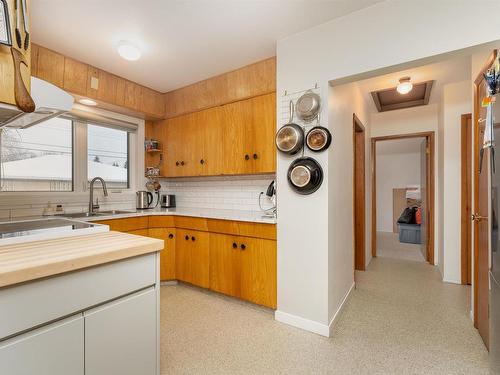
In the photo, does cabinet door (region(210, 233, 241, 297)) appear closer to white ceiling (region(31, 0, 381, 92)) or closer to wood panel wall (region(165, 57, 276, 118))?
wood panel wall (region(165, 57, 276, 118))

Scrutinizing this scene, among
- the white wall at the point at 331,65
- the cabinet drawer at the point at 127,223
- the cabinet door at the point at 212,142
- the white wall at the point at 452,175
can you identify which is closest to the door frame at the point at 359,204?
the white wall at the point at 452,175

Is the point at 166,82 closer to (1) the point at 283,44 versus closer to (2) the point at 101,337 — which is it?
(1) the point at 283,44

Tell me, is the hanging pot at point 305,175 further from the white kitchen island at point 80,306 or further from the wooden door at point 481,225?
the white kitchen island at point 80,306

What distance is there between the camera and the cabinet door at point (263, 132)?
2355mm

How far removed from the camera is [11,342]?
806mm

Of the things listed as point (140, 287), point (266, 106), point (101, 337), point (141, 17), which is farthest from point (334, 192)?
point (141, 17)

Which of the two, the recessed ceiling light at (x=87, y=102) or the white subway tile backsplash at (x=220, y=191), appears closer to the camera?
the recessed ceiling light at (x=87, y=102)

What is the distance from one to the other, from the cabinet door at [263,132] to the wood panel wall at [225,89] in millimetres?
96

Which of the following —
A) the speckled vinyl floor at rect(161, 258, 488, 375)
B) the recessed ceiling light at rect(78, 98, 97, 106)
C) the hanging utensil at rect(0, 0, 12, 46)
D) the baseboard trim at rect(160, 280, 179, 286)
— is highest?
the recessed ceiling light at rect(78, 98, 97, 106)

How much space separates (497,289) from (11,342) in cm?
207

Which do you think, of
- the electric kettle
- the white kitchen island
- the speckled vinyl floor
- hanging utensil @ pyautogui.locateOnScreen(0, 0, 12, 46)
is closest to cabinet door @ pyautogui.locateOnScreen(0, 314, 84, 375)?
the white kitchen island

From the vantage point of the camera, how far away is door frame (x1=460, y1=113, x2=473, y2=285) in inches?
114

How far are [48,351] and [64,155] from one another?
2.49 m

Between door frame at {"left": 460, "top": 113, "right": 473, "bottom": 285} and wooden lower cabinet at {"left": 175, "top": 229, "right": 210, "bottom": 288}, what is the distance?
117 inches
